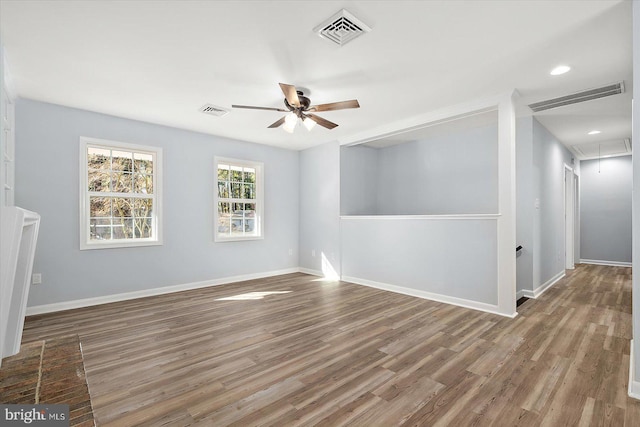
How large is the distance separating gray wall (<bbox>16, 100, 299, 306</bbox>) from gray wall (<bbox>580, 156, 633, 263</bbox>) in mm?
→ 7064

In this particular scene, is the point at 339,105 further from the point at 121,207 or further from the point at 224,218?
the point at 121,207

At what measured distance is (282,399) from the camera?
1.96m

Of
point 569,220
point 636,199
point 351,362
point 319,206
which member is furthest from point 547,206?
point 351,362

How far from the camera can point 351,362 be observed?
244cm

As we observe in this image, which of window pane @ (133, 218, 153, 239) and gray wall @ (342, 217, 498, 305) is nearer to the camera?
gray wall @ (342, 217, 498, 305)

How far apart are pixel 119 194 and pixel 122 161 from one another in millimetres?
509

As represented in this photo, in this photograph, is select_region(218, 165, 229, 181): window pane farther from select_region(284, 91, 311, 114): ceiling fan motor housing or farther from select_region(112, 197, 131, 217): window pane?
select_region(284, 91, 311, 114): ceiling fan motor housing

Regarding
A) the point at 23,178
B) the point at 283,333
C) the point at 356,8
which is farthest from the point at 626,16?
the point at 23,178

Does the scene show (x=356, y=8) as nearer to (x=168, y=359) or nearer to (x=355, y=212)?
(x=168, y=359)

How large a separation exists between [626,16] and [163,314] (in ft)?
16.8

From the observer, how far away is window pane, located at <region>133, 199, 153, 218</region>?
15.0 ft

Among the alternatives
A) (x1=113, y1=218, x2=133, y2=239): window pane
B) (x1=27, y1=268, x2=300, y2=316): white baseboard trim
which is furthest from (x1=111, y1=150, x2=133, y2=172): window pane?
(x1=27, y1=268, x2=300, y2=316): white baseboard trim

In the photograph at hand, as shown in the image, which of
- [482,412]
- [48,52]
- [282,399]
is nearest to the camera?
[482,412]

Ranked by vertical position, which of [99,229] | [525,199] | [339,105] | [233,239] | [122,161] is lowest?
[233,239]
